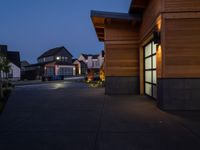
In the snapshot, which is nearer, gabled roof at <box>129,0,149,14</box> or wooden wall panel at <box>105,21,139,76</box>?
gabled roof at <box>129,0,149,14</box>

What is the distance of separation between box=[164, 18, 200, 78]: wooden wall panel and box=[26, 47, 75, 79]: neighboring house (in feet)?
136

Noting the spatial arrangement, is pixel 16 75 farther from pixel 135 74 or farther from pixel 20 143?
pixel 20 143

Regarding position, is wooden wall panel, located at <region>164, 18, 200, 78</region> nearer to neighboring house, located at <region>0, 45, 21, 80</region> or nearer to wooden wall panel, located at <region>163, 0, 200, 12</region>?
wooden wall panel, located at <region>163, 0, 200, 12</region>

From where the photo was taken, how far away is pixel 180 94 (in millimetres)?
8969

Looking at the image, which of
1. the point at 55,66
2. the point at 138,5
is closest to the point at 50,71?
the point at 55,66

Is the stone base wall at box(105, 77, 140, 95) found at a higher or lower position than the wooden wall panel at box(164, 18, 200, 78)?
lower

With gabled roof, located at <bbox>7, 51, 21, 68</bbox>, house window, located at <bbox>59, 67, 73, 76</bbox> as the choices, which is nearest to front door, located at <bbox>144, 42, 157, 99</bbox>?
gabled roof, located at <bbox>7, 51, 21, 68</bbox>

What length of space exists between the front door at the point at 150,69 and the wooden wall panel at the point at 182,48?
7.74 ft

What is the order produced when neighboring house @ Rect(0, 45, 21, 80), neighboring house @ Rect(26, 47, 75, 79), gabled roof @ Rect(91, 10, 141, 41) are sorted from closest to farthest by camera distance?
gabled roof @ Rect(91, 10, 141, 41) → neighboring house @ Rect(0, 45, 21, 80) → neighboring house @ Rect(26, 47, 75, 79)

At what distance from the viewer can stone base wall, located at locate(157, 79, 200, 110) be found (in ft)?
29.2

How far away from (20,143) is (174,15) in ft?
22.2

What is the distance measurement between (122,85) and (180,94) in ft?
20.7

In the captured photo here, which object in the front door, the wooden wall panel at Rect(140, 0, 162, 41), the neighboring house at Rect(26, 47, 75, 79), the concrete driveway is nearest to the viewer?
the concrete driveway

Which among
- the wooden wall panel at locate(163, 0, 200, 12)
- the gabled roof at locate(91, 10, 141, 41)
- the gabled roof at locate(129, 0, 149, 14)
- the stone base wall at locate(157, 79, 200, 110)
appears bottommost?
the stone base wall at locate(157, 79, 200, 110)
